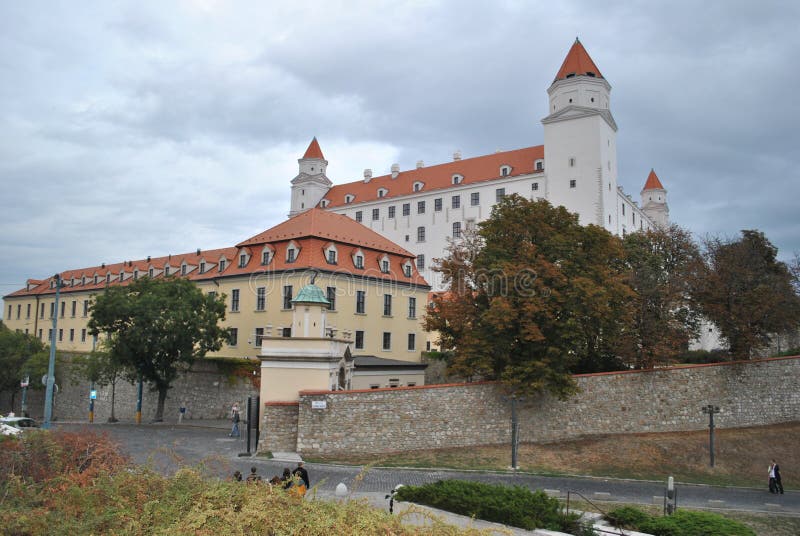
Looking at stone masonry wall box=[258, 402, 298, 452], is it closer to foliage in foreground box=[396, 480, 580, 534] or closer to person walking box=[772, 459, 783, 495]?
foliage in foreground box=[396, 480, 580, 534]

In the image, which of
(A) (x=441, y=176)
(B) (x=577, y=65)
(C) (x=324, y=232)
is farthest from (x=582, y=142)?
(C) (x=324, y=232)

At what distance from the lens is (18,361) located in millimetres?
45688

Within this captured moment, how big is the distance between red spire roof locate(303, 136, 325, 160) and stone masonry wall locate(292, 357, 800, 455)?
63012 millimetres

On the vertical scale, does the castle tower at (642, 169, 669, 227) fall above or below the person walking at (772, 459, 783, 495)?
above

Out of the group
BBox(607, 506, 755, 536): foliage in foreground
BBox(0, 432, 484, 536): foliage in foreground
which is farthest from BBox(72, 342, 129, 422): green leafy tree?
BBox(607, 506, 755, 536): foliage in foreground

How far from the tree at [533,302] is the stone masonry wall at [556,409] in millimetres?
1404

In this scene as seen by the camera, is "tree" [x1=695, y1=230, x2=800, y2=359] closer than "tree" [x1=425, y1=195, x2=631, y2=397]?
No

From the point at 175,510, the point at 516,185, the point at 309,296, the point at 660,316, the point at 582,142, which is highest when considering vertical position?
the point at 582,142

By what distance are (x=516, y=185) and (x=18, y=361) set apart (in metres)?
48.8

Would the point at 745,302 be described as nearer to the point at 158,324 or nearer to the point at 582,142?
the point at 158,324

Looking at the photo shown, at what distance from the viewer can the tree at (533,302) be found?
24047 mm

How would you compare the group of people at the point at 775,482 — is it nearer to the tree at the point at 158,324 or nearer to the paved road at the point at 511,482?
the paved road at the point at 511,482

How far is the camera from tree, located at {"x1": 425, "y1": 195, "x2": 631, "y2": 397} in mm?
24047

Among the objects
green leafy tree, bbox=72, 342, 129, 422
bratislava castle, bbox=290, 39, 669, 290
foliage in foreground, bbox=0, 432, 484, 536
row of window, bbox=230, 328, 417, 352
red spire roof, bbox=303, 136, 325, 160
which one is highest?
red spire roof, bbox=303, 136, 325, 160
